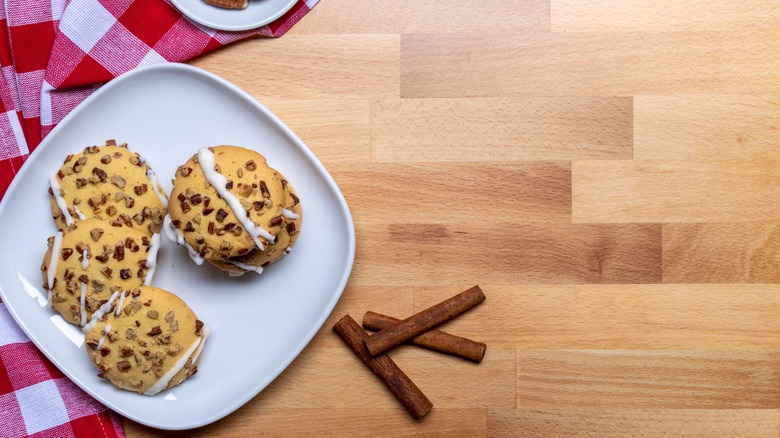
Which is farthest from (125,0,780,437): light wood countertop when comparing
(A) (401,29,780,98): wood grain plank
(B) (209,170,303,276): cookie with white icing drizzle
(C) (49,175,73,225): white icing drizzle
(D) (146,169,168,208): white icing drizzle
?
(C) (49,175,73,225): white icing drizzle

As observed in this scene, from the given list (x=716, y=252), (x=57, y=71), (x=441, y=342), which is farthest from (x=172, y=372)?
(x=716, y=252)

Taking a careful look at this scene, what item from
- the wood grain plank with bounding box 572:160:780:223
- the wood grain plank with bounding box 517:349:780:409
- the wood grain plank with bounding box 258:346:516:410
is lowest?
the wood grain plank with bounding box 517:349:780:409

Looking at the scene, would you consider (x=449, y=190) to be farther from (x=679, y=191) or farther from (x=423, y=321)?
(x=679, y=191)

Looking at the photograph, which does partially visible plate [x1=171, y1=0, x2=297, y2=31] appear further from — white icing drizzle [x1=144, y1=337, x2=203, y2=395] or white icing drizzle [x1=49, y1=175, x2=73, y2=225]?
white icing drizzle [x1=144, y1=337, x2=203, y2=395]

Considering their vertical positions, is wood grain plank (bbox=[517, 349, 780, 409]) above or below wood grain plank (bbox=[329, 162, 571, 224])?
below

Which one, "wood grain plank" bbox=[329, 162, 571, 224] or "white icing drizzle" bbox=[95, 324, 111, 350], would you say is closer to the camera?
"white icing drizzle" bbox=[95, 324, 111, 350]

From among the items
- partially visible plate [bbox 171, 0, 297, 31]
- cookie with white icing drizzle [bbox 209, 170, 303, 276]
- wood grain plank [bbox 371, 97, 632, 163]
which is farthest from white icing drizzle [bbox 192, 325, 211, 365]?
partially visible plate [bbox 171, 0, 297, 31]

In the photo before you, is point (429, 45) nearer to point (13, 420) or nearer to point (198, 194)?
point (198, 194)

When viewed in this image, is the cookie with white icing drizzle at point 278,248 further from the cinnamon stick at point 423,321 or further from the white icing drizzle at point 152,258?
the cinnamon stick at point 423,321

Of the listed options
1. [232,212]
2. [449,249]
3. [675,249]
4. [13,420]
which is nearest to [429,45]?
[449,249]
